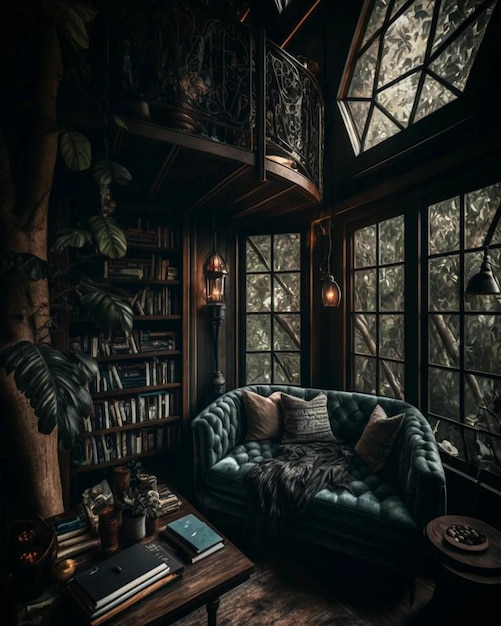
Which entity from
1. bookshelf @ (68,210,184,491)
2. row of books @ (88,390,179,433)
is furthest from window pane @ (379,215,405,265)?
row of books @ (88,390,179,433)

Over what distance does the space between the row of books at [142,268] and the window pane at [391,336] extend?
6.42 ft

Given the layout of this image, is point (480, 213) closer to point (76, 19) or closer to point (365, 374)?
point (365, 374)

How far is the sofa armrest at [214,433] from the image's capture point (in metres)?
2.64

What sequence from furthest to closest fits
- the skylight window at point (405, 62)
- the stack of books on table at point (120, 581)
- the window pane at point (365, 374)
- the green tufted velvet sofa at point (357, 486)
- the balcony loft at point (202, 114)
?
the window pane at point (365, 374), the skylight window at point (405, 62), the balcony loft at point (202, 114), the green tufted velvet sofa at point (357, 486), the stack of books on table at point (120, 581)

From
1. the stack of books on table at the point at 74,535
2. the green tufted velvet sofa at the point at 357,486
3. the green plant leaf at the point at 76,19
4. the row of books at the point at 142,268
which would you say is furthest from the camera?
the row of books at the point at 142,268

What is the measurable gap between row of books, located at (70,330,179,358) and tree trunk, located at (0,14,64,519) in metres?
0.79

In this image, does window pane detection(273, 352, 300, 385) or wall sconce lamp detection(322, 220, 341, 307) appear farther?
window pane detection(273, 352, 300, 385)

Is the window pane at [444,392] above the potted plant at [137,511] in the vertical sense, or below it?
above

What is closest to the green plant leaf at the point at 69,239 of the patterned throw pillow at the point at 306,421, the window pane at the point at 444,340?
the patterned throw pillow at the point at 306,421

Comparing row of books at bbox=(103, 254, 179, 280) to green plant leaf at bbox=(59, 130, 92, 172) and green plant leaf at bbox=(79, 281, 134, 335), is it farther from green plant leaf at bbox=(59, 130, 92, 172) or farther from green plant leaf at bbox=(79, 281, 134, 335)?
green plant leaf at bbox=(59, 130, 92, 172)

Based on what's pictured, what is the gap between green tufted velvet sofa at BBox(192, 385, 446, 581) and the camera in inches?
75.9

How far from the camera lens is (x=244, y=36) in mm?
2375

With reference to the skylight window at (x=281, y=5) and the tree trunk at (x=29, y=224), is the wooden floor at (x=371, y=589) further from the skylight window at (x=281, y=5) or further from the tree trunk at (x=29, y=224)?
the skylight window at (x=281, y=5)

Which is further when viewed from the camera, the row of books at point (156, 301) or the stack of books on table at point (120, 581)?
the row of books at point (156, 301)
